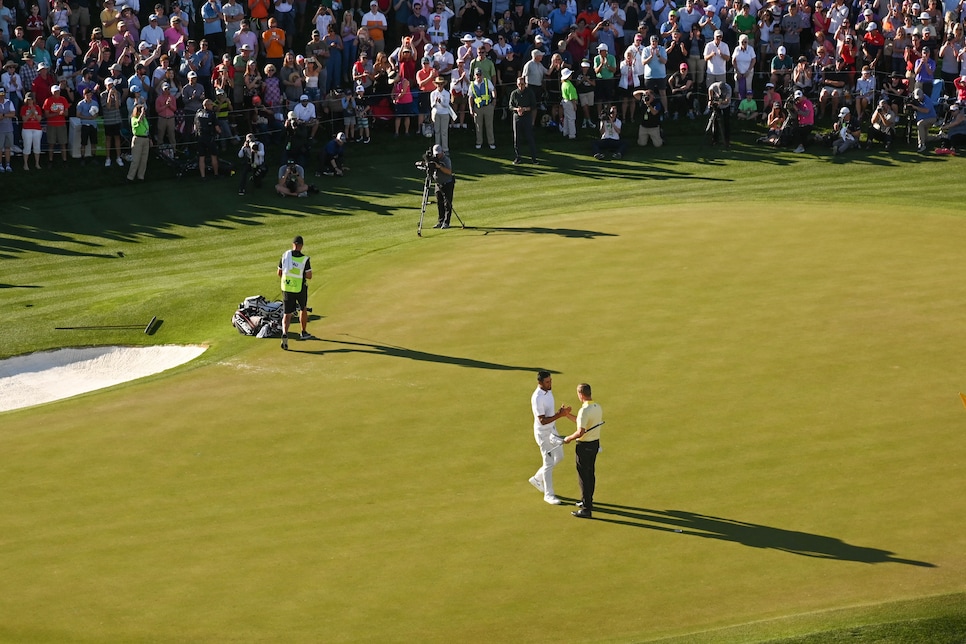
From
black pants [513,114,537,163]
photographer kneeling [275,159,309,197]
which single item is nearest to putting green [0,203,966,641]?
photographer kneeling [275,159,309,197]

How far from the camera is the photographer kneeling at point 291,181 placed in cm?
3962

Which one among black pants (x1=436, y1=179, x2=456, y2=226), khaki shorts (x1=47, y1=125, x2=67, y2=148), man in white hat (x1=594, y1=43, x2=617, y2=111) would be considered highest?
man in white hat (x1=594, y1=43, x2=617, y2=111)

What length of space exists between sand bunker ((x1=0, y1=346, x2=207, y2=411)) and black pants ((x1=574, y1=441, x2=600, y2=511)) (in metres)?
11.0

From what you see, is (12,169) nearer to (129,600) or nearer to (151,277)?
(151,277)

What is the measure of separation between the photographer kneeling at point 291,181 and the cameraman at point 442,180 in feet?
17.0

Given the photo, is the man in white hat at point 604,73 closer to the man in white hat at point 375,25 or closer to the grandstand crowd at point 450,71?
the grandstand crowd at point 450,71

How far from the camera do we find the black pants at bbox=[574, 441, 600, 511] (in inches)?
771

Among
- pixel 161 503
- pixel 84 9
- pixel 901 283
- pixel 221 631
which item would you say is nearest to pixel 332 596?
pixel 221 631

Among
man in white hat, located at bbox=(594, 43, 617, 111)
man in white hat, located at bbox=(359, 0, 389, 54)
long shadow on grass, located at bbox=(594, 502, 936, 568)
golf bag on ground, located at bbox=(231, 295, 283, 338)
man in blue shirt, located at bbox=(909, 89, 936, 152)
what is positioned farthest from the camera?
man in white hat, located at bbox=(359, 0, 389, 54)

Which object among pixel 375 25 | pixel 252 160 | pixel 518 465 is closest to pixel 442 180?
pixel 252 160

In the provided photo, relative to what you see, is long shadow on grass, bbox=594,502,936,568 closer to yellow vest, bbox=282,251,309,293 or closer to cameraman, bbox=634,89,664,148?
yellow vest, bbox=282,251,309,293

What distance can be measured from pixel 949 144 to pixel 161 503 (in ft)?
99.9

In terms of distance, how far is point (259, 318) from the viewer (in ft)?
93.8

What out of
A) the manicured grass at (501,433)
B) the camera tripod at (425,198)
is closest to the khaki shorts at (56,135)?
the manicured grass at (501,433)
